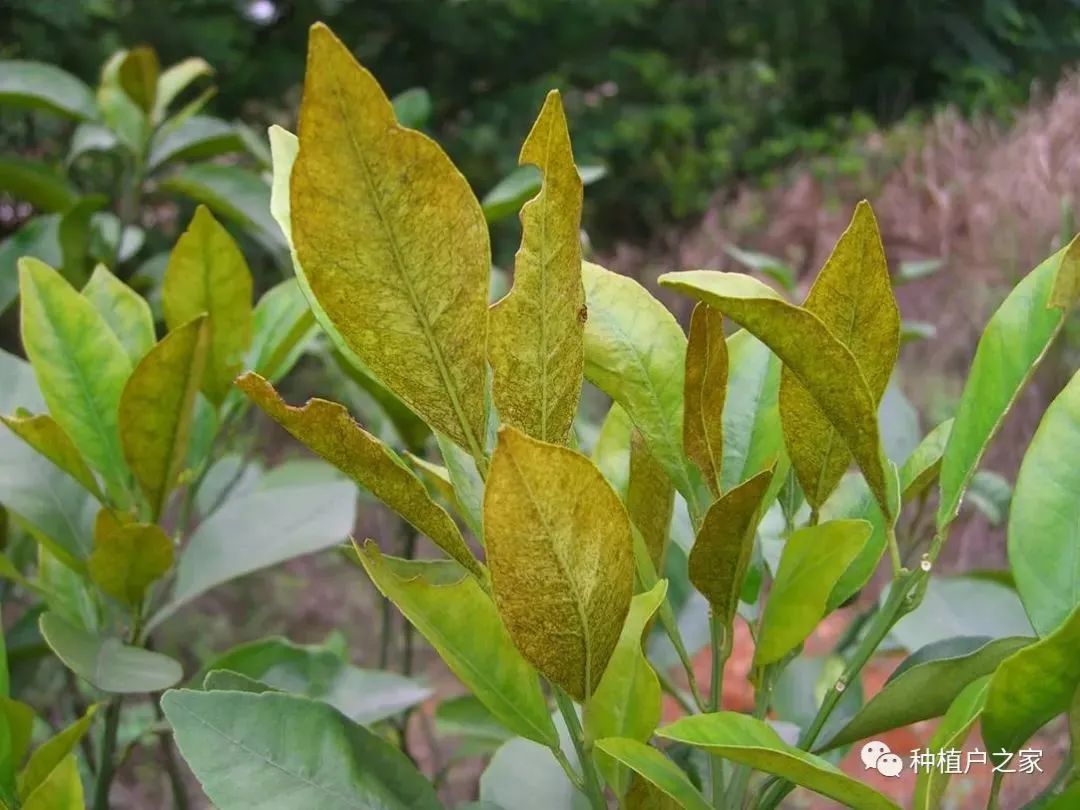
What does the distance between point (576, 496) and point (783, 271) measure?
107 centimetres

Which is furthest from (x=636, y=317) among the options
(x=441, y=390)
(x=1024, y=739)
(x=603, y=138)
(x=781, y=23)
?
(x=781, y=23)

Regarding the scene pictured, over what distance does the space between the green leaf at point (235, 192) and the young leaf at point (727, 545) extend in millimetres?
882

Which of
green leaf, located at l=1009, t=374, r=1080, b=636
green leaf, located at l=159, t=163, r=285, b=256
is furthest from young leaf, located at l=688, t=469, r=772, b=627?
green leaf, located at l=159, t=163, r=285, b=256

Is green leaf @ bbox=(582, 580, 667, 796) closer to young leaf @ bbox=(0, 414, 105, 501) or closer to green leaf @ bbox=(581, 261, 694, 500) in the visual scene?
green leaf @ bbox=(581, 261, 694, 500)

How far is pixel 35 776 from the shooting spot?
20.1 inches

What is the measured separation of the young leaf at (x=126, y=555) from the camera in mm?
560

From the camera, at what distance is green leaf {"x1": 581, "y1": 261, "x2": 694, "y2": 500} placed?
417 millimetres

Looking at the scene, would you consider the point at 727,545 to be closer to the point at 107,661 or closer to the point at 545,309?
the point at 545,309

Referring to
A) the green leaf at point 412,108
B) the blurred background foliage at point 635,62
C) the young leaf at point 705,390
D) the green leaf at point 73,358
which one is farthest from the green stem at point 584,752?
the blurred background foliage at point 635,62

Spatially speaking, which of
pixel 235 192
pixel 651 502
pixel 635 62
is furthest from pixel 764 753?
pixel 635 62

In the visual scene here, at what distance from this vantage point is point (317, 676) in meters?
0.66

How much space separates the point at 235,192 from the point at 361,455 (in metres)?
0.94

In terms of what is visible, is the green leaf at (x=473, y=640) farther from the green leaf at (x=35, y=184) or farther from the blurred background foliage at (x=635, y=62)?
the blurred background foliage at (x=635, y=62)

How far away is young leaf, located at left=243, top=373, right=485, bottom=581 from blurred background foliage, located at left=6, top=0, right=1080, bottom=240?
2.94 m
